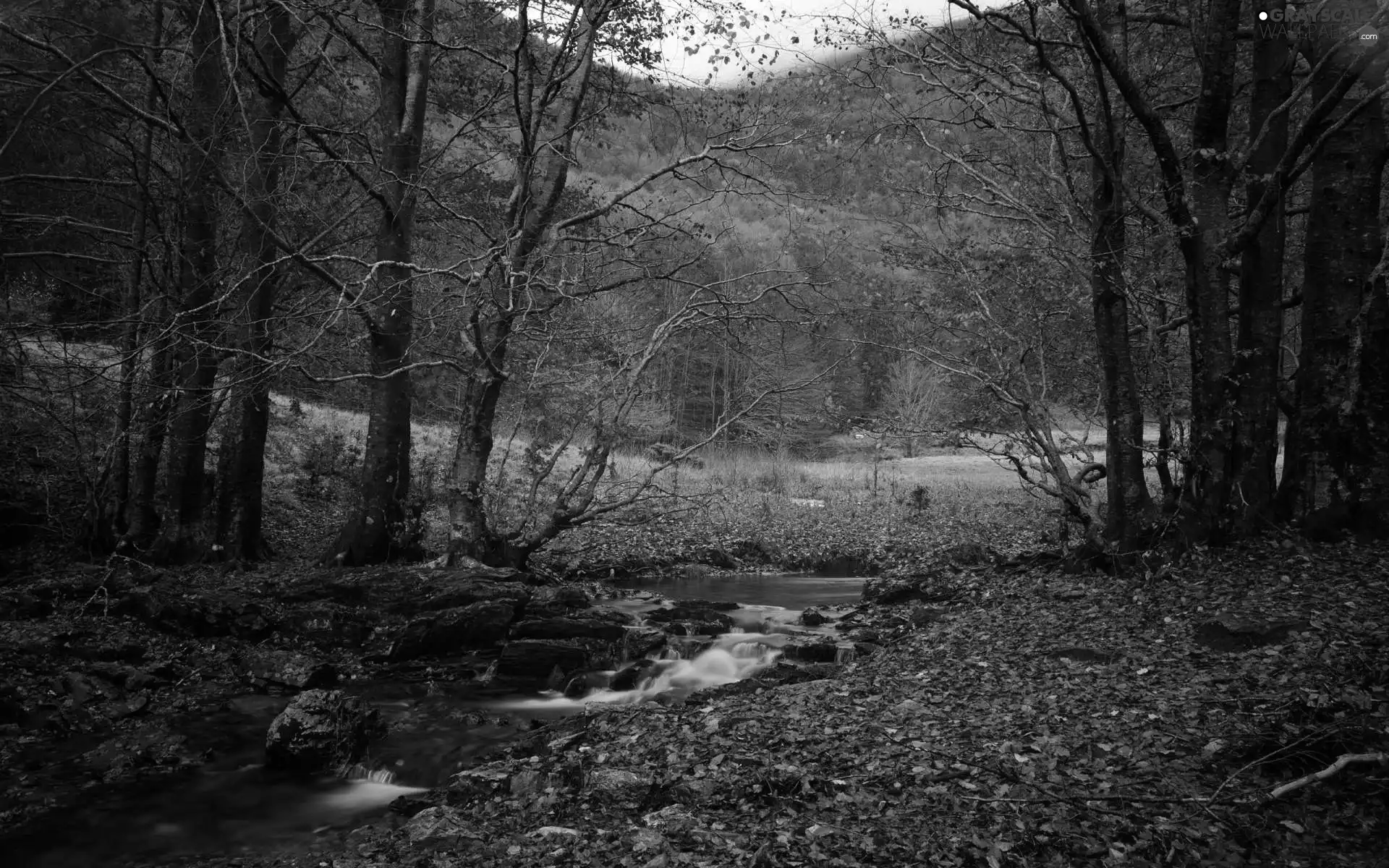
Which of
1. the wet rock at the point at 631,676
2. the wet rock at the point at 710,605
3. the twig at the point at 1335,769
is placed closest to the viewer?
the twig at the point at 1335,769

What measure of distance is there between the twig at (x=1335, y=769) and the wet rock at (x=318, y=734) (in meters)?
6.62

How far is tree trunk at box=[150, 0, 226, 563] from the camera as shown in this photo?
11.0 m

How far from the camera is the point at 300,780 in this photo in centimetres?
660

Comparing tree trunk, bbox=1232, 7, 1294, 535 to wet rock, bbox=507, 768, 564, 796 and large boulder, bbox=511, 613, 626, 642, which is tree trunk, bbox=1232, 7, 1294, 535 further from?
large boulder, bbox=511, 613, 626, 642

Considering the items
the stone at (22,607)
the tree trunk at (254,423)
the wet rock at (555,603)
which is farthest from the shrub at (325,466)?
the stone at (22,607)

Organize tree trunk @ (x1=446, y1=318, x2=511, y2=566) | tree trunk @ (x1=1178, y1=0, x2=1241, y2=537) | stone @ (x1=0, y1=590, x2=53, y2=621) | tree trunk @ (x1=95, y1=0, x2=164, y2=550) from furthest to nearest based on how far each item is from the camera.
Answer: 1. tree trunk @ (x1=446, y1=318, x2=511, y2=566)
2. tree trunk @ (x1=95, y1=0, x2=164, y2=550)
3. stone @ (x1=0, y1=590, x2=53, y2=621)
4. tree trunk @ (x1=1178, y1=0, x2=1241, y2=537)

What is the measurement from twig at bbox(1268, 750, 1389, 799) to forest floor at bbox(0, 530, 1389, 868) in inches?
4.2

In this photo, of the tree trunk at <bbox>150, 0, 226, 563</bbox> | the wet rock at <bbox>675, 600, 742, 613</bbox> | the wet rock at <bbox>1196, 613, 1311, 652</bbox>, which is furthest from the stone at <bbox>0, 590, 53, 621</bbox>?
the wet rock at <bbox>1196, 613, 1311, 652</bbox>

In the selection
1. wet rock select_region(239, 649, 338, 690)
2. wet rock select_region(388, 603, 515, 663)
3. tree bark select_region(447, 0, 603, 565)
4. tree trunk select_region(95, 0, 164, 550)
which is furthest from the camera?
tree trunk select_region(95, 0, 164, 550)

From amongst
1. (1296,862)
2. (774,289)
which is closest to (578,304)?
(774,289)

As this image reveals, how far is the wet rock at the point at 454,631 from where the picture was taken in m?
9.78

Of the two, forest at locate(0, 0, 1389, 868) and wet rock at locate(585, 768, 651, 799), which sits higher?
forest at locate(0, 0, 1389, 868)

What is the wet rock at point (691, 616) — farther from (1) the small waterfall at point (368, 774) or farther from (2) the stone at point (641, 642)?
(1) the small waterfall at point (368, 774)

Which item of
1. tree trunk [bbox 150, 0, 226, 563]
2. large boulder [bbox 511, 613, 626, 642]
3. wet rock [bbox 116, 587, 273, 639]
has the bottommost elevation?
large boulder [bbox 511, 613, 626, 642]
